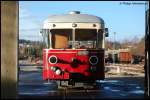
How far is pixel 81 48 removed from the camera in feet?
71.9

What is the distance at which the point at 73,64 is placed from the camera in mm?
21891

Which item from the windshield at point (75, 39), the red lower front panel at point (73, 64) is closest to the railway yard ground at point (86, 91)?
the red lower front panel at point (73, 64)

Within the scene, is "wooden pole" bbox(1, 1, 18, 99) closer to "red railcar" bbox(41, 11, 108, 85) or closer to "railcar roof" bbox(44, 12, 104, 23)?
"red railcar" bbox(41, 11, 108, 85)

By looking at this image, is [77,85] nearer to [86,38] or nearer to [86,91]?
[86,91]

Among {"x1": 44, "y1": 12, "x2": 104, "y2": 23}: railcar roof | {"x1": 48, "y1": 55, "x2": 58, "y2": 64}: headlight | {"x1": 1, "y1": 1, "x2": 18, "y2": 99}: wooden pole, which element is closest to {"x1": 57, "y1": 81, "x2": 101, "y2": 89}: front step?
{"x1": 48, "y1": 55, "x2": 58, "y2": 64}: headlight

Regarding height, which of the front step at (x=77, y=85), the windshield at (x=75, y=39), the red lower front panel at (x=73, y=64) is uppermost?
the windshield at (x=75, y=39)

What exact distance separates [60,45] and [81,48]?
0.96m

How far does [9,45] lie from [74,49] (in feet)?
31.7

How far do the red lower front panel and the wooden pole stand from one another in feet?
30.3

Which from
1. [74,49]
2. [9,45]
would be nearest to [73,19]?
[74,49]

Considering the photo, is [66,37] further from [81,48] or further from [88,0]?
[88,0]

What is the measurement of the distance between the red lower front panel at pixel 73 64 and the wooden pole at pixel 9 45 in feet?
30.3

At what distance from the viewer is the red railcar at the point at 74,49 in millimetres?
21719

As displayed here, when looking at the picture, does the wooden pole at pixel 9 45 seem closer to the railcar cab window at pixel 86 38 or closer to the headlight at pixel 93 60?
the headlight at pixel 93 60
